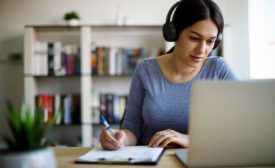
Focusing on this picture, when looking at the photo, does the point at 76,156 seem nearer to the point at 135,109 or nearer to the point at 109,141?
the point at 109,141

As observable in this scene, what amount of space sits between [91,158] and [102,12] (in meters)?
2.83

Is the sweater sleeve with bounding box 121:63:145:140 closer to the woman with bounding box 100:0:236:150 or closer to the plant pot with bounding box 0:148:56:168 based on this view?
the woman with bounding box 100:0:236:150

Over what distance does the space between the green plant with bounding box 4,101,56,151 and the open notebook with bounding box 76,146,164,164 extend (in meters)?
0.36

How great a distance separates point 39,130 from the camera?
2.00 ft

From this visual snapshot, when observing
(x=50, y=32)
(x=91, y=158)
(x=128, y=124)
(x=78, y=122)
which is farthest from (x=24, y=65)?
(x=91, y=158)

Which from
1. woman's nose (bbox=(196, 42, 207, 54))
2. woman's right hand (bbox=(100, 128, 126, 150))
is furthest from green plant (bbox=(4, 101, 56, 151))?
woman's nose (bbox=(196, 42, 207, 54))

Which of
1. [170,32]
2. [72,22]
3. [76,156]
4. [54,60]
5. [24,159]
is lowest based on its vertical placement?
[76,156]

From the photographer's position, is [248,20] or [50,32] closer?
[248,20]

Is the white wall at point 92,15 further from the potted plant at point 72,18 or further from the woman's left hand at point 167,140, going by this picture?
the woman's left hand at point 167,140

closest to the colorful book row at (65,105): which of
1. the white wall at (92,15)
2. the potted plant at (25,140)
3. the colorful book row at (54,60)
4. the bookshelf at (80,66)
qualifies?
the bookshelf at (80,66)

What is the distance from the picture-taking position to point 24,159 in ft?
1.93

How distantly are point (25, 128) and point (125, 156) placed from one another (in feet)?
1.48

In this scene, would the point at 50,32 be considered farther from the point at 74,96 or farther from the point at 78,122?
the point at 78,122

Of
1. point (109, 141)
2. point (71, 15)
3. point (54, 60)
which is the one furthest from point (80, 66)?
point (109, 141)
